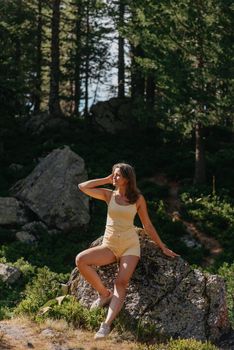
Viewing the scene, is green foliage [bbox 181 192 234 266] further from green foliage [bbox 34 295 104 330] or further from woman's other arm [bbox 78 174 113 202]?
green foliage [bbox 34 295 104 330]

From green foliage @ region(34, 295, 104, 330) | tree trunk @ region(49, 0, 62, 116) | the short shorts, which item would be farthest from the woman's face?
tree trunk @ region(49, 0, 62, 116)

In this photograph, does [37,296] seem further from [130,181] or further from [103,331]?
[130,181]

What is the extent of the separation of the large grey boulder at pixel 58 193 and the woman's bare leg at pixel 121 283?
959 cm

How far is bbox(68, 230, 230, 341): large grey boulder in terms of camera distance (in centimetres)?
787

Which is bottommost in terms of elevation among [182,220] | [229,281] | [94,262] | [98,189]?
[229,281]

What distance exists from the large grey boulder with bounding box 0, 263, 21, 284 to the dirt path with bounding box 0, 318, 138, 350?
5339 millimetres

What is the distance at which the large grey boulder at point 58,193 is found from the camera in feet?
56.5

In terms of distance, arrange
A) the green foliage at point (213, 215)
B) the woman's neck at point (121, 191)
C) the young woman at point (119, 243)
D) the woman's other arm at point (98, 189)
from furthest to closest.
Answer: the green foliage at point (213, 215), the woman's other arm at point (98, 189), the woman's neck at point (121, 191), the young woman at point (119, 243)

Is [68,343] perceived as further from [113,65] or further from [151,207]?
[113,65]

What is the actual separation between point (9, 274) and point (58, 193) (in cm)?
479

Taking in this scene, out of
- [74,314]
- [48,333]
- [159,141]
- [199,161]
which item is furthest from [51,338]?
[159,141]

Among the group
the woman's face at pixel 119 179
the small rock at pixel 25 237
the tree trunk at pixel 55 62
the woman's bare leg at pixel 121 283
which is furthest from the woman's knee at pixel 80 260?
the tree trunk at pixel 55 62

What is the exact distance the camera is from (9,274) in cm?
1330

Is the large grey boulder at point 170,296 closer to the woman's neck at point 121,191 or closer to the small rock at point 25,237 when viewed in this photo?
the woman's neck at point 121,191
